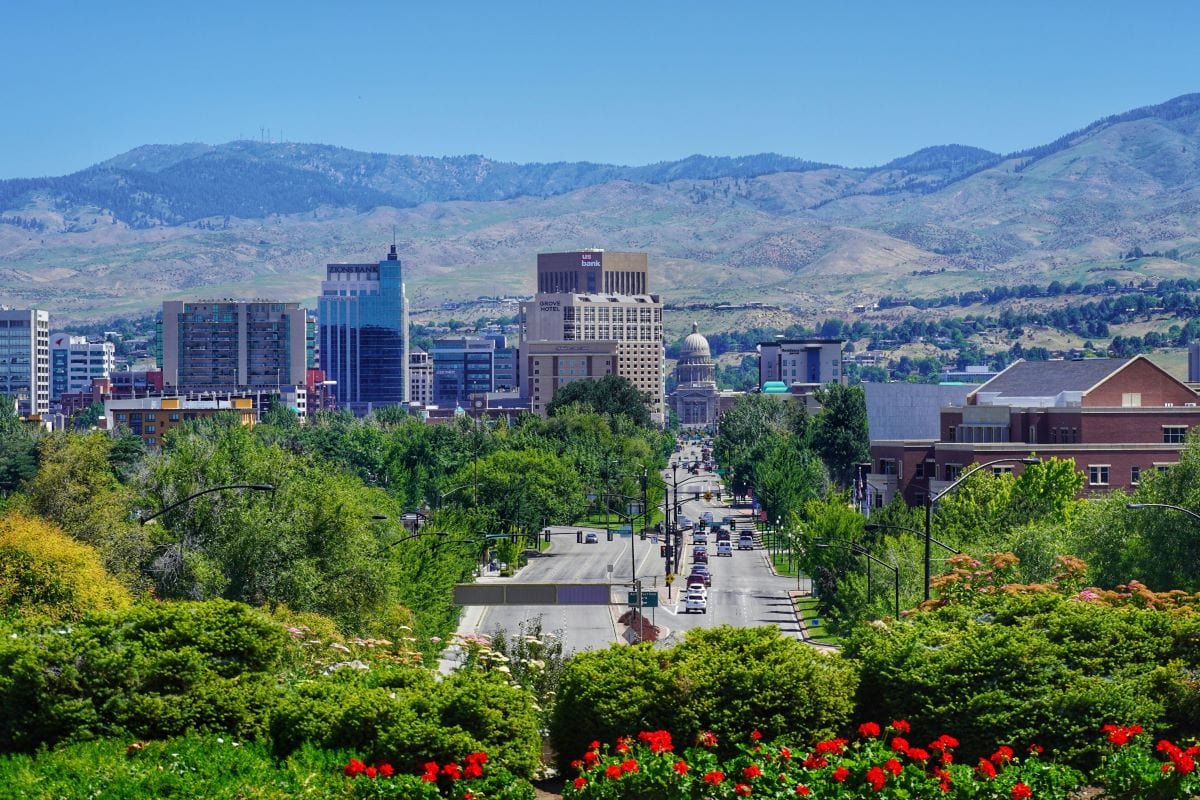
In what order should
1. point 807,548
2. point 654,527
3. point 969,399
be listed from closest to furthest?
point 807,548 < point 969,399 < point 654,527

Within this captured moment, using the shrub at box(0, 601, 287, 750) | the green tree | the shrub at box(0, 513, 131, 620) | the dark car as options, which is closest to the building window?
the dark car

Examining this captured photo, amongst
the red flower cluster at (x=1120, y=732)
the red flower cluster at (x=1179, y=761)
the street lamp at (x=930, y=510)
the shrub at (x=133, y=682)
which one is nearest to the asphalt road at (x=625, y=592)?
the street lamp at (x=930, y=510)

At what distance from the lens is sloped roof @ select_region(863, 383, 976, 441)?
453ft

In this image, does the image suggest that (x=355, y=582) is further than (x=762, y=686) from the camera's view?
Yes

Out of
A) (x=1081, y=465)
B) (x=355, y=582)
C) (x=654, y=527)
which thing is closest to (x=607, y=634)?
(x=355, y=582)

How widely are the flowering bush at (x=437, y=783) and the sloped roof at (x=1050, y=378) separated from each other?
9552cm

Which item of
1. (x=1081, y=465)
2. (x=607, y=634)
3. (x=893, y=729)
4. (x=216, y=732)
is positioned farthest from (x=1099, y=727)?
(x=1081, y=465)

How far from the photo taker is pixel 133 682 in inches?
1254

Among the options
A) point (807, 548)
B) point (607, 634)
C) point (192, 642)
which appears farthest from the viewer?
point (807, 548)

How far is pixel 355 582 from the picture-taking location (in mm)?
64625

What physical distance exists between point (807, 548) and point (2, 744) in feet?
236

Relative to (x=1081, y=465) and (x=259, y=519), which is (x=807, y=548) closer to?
(x=1081, y=465)

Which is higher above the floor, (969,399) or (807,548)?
(969,399)

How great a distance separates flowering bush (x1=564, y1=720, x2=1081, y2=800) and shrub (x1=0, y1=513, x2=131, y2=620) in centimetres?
2710
